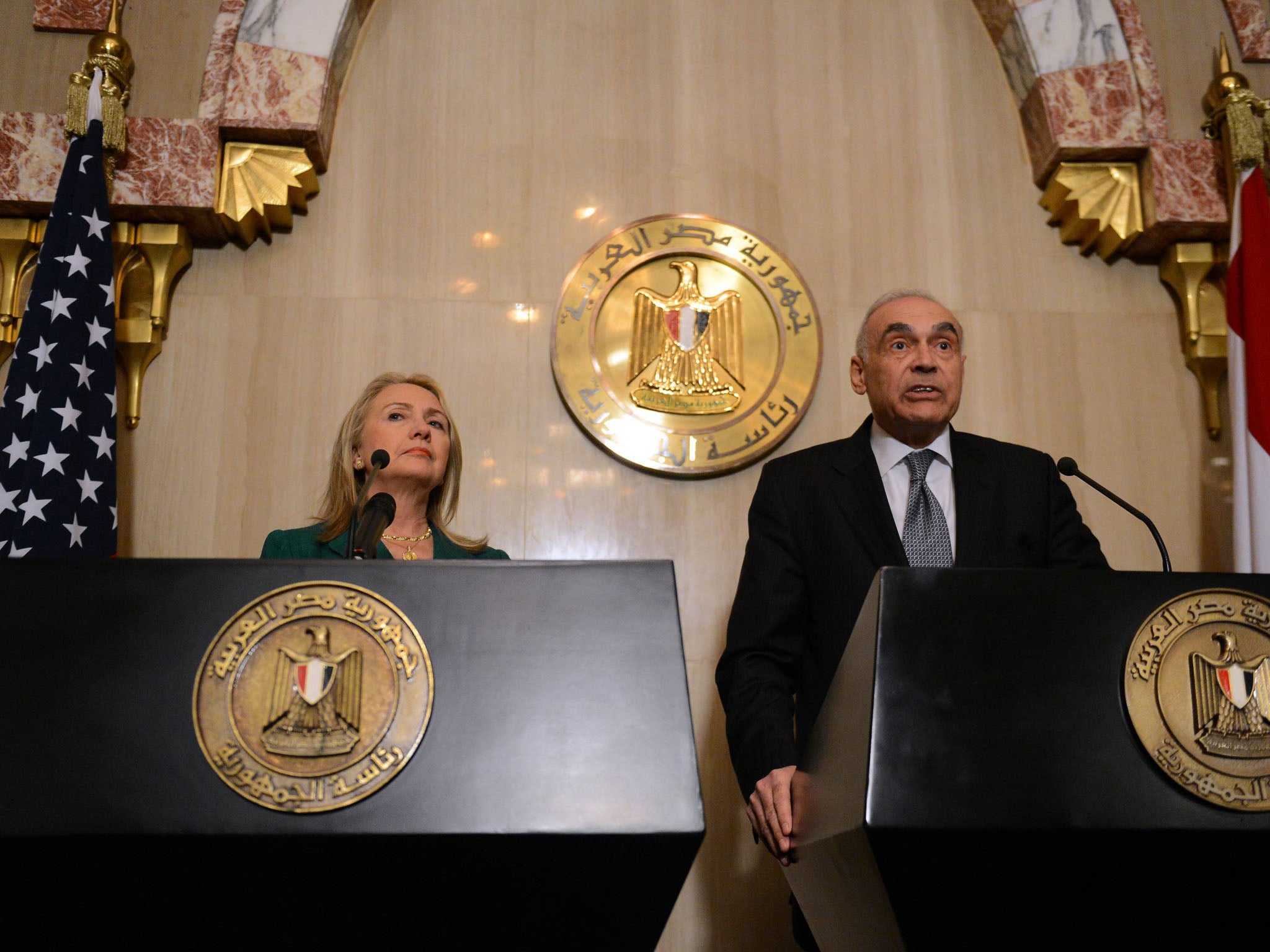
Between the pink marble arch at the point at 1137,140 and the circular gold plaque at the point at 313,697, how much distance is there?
10.8 ft

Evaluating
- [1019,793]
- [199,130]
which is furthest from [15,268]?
[1019,793]

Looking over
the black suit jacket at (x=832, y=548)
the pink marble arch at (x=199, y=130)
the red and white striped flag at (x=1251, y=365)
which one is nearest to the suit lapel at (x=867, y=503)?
the black suit jacket at (x=832, y=548)

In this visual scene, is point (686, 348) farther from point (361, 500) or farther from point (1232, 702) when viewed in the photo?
point (1232, 702)

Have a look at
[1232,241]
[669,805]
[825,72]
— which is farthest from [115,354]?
[1232,241]

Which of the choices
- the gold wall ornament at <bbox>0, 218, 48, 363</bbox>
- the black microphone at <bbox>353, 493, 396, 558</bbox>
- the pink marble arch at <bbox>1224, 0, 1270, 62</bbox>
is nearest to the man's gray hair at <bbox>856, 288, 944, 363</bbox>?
the black microphone at <bbox>353, 493, 396, 558</bbox>

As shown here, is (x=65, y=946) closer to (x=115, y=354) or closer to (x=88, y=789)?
(x=88, y=789)

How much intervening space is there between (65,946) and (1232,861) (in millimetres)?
1329

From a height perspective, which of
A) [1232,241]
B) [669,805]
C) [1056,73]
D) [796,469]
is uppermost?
[1056,73]

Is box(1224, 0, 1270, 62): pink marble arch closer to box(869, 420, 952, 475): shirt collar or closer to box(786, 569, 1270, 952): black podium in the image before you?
box(869, 420, 952, 475): shirt collar

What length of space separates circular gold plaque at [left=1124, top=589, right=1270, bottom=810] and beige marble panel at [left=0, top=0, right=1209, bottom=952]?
85.1 inches

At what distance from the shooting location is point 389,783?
4.26 feet

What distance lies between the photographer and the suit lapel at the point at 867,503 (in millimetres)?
2348

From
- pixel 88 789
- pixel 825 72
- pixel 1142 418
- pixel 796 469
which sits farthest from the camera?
pixel 825 72

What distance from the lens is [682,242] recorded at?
12.7ft
